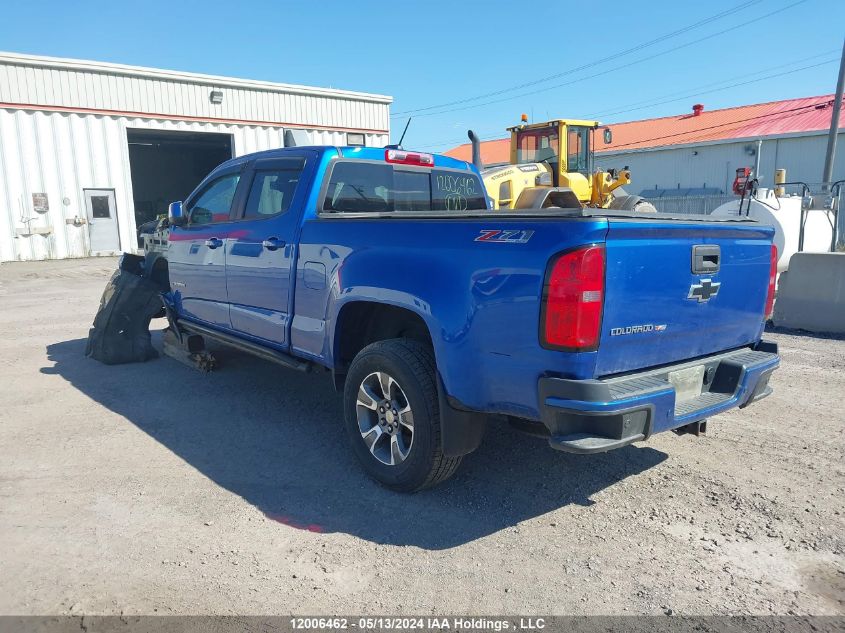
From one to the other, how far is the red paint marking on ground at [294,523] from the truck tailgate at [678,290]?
1.73 meters

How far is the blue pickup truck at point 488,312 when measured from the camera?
2887mm

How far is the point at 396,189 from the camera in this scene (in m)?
5.15

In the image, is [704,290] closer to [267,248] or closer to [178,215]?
[267,248]

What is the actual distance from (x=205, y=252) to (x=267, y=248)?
129 cm

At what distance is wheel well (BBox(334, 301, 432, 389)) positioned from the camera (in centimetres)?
398

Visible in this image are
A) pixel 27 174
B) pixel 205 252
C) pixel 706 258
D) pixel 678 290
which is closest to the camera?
pixel 678 290

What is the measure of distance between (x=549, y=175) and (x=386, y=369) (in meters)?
10.8

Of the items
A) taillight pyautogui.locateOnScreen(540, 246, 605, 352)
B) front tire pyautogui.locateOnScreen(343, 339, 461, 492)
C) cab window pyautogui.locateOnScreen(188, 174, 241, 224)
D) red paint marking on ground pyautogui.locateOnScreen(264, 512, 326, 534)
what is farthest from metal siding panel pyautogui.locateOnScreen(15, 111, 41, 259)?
taillight pyautogui.locateOnScreen(540, 246, 605, 352)

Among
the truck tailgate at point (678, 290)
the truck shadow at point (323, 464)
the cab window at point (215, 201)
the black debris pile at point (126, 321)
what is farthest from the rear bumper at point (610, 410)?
the black debris pile at point (126, 321)

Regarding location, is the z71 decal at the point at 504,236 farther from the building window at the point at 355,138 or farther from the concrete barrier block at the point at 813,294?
the building window at the point at 355,138

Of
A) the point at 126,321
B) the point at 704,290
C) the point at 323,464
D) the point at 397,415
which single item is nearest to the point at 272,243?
the point at 323,464

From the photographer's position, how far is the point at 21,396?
5.95 metres

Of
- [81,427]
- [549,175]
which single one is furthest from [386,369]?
[549,175]

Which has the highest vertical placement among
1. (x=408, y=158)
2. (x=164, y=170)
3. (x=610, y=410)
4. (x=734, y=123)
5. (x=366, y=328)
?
(x=734, y=123)
